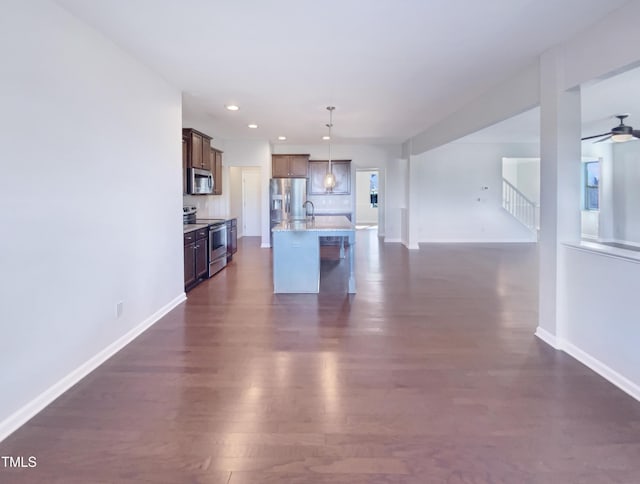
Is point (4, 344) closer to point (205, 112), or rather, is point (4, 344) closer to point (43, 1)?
point (43, 1)

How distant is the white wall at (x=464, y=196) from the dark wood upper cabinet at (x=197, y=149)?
5.29 m

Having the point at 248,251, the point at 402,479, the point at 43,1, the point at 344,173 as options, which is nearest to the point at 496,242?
the point at 344,173

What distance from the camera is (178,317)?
3.87 metres

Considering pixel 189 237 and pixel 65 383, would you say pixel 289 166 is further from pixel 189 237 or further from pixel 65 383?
pixel 65 383

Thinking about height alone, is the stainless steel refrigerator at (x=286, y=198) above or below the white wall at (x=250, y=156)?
below

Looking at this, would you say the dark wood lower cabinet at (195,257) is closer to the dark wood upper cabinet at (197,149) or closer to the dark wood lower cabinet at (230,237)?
the dark wood upper cabinet at (197,149)

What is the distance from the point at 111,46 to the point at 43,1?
692 millimetres

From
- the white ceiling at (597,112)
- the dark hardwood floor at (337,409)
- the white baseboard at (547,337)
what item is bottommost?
the dark hardwood floor at (337,409)

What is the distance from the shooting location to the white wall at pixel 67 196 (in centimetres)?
201

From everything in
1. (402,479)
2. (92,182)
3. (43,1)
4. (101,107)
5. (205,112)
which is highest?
(205,112)

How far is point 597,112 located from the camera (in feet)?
19.4

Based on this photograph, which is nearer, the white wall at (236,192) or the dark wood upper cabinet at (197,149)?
the dark wood upper cabinet at (197,149)

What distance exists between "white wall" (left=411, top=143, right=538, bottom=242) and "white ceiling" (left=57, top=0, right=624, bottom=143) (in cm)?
500

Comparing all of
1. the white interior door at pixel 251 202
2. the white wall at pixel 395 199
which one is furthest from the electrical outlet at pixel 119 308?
the white interior door at pixel 251 202
